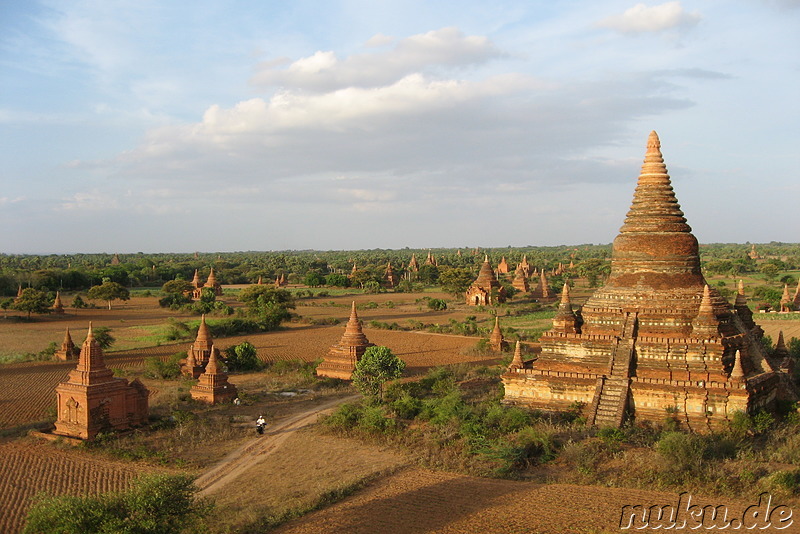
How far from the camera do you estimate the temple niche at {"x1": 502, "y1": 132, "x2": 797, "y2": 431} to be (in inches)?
605

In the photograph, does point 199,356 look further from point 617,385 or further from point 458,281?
point 458,281

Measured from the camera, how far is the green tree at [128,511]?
8938 millimetres

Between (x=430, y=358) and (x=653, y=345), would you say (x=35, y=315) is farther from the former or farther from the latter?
(x=653, y=345)

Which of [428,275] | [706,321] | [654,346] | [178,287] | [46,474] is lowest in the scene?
[46,474]

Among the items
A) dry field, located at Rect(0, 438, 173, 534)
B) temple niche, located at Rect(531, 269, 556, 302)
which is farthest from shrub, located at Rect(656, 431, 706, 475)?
temple niche, located at Rect(531, 269, 556, 302)

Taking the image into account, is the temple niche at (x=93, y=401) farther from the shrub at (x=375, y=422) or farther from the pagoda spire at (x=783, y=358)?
the pagoda spire at (x=783, y=358)

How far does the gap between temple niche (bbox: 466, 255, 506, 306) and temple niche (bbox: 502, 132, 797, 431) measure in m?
35.9

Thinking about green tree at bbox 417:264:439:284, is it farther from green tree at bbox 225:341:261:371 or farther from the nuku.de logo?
the nuku.de logo

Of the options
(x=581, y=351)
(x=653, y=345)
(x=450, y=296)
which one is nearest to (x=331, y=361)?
A: (x=581, y=351)

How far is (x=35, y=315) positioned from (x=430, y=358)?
34657 mm

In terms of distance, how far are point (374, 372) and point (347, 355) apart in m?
5.46

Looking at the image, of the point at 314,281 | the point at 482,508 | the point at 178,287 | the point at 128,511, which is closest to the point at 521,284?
the point at 314,281

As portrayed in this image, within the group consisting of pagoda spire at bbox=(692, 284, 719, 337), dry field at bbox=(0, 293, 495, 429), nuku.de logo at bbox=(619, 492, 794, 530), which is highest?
pagoda spire at bbox=(692, 284, 719, 337)

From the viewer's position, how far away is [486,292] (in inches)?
2192
